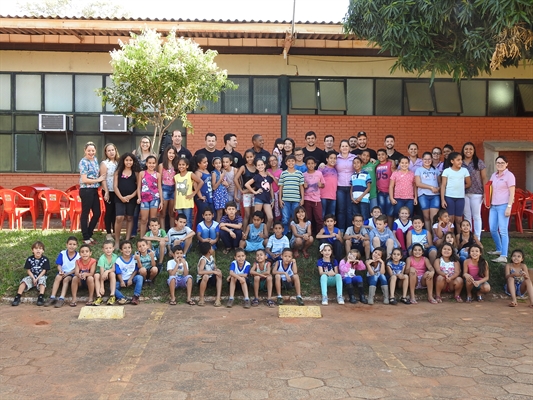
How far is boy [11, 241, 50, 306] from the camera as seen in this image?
805cm

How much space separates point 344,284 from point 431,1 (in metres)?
4.07

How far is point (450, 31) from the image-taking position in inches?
308

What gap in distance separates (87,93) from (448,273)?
980 centimetres

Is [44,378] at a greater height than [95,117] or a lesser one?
lesser

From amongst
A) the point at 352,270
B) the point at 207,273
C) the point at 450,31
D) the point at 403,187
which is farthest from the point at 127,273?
the point at 450,31

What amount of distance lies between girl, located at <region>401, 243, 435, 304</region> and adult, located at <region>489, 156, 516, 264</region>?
1619mm

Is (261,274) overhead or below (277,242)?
below

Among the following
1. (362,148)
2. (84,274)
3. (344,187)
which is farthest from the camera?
(362,148)

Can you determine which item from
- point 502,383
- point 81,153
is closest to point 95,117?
point 81,153

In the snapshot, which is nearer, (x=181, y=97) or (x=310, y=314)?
(x=310, y=314)

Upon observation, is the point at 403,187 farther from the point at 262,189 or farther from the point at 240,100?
the point at 240,100

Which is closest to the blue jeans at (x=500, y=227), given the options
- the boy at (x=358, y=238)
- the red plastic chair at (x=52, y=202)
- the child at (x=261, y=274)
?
the boy at (x=358, y=238)

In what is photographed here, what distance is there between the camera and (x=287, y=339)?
639cm

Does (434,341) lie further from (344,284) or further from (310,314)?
(344,284)
